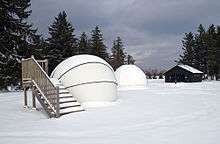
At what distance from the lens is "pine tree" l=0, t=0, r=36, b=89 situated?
113 ft

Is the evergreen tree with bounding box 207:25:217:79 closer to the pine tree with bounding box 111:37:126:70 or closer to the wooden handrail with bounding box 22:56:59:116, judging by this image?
the pine tree with bounding box 111:37:126:70

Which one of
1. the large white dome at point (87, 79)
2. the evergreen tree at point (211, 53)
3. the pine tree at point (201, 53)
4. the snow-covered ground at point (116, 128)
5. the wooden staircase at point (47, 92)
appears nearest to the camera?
the snow-covered ground at point (116, 128)

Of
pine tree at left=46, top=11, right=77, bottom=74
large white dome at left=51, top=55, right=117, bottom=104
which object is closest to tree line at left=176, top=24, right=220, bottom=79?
pine tree at left=46, top=11, right=77, bottom=74

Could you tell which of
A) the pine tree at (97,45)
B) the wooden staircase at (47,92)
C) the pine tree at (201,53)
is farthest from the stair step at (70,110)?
the pine tree at (201,53)

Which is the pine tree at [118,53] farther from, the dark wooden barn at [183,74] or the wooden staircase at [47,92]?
the wooden staircase at [47,92]

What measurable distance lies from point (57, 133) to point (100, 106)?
7.84 m

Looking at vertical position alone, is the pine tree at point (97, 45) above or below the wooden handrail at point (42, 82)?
above

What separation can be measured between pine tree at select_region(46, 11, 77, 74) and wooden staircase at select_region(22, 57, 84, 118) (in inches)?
1225

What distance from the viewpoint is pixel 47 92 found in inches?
637

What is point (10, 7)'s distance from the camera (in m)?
35.4

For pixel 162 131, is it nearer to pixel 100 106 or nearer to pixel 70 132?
pixel 70 132

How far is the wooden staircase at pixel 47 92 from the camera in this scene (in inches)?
598

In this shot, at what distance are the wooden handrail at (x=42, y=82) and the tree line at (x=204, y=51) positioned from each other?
216 feet

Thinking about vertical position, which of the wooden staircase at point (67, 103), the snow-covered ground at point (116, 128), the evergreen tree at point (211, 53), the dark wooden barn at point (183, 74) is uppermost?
the evergreen tree at point (211, 53)
